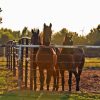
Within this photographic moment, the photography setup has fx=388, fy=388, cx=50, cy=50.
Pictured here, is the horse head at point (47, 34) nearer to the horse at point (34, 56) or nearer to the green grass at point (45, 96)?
the horse at point (34, 56)

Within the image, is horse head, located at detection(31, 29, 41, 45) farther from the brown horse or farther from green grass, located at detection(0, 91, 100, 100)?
green grass, located at detection(0, 91, 100, 100)

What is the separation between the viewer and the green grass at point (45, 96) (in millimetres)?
11117

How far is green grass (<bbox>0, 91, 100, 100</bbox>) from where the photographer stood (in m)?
11.1

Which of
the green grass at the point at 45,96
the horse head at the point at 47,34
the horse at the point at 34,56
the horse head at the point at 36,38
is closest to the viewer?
the green grass at the point at 45,96

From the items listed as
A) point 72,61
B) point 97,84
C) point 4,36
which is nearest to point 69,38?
point 72,61

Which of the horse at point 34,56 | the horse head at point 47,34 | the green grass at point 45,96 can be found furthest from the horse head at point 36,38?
the green grass at point 45,96

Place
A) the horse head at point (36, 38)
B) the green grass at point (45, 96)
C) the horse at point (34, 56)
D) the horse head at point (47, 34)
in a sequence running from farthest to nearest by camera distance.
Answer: the horse head at point (36, 38) → the horse at point (34, 56) → the horse head at point (47, 34) → the green grass at point (45, 96)

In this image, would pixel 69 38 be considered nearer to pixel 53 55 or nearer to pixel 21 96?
pixel 53 55

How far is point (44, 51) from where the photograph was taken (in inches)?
511

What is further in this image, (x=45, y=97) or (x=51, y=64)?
(x=51, y=64)

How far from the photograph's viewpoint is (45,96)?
37.8 feet

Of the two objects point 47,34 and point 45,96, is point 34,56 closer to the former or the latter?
point 47,34

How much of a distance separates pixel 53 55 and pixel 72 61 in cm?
93

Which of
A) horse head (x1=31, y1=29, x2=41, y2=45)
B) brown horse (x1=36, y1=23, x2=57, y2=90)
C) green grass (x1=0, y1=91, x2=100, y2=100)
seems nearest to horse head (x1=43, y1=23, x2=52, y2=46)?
brown horse (x1=36, y1=23, x2=57, y2=90)
